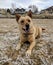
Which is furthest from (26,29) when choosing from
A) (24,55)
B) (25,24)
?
(24,55)

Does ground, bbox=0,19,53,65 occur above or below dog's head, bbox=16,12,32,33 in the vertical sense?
below

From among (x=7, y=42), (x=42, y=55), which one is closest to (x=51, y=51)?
(x=42, y=55)

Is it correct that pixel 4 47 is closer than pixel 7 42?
Yes

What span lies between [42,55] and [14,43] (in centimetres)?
120

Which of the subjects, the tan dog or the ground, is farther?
the tan dog

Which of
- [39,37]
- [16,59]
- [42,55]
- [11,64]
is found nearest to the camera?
[11,64]

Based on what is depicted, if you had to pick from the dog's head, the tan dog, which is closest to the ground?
the tan dog

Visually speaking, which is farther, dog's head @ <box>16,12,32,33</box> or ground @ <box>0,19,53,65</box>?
dog's head @ <box>16,12,32,33</box>

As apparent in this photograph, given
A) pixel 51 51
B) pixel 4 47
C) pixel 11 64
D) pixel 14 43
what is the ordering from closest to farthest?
pixel 11 64
pixel 51 51
pixel 4 47
pixel 14 43

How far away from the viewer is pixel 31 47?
4570 millimetres

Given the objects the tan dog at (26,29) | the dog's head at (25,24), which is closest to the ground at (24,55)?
the tan dog at (26,29)

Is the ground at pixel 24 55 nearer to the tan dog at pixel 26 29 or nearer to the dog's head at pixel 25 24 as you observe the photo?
the tan dog at pixel 26 29

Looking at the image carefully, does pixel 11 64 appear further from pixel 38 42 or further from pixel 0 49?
pixel 38 42

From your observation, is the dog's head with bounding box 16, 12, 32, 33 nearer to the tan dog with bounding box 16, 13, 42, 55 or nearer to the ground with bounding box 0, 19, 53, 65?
the tan dog with bounding box 16, 13, 42, 55
